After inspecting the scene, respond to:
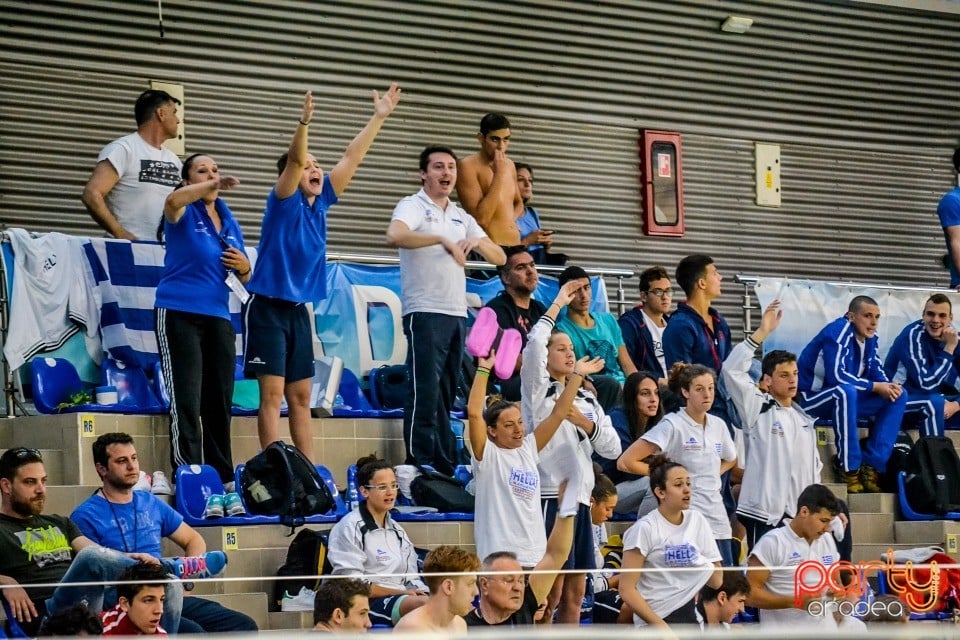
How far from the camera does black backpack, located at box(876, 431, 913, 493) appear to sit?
11.2 meters

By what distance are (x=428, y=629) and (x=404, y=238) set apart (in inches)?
149

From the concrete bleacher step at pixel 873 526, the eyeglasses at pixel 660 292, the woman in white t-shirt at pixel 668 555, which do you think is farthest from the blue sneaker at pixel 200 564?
the concrete bleacher step at pixel 873 526

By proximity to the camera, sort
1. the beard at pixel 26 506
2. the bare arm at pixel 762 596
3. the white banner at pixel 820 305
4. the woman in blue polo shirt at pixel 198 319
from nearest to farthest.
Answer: the bare arm at pixel 762 596 → the beard at pixel 26 506 → the woman in blue polo shirt at pixel 198 319 → the white banner at pixel 820 305

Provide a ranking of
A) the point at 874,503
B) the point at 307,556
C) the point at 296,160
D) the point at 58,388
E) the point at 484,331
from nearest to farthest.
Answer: the point at 307,556 → the point at 296,160 → the point at 484,331 → the point at 58,388 → the point at 874,503

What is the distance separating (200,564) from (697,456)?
2.99m

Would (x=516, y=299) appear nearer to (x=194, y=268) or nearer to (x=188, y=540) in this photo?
(x=194, y=268)

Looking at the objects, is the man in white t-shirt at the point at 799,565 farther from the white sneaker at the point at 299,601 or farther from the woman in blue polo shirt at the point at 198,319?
the woman in blue polo shirt at the point at 198,319

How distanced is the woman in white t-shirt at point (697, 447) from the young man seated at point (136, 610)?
3.53m

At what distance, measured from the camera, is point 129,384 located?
978 cm

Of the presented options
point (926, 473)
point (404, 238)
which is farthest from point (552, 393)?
point (926, 473)

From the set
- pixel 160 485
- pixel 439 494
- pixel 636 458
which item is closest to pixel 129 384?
pixel 160 485

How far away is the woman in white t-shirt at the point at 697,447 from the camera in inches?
356

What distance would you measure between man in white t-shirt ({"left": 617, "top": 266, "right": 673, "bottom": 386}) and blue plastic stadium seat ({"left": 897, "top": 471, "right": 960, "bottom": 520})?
68.1 inches

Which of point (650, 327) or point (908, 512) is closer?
point (908, 512)
